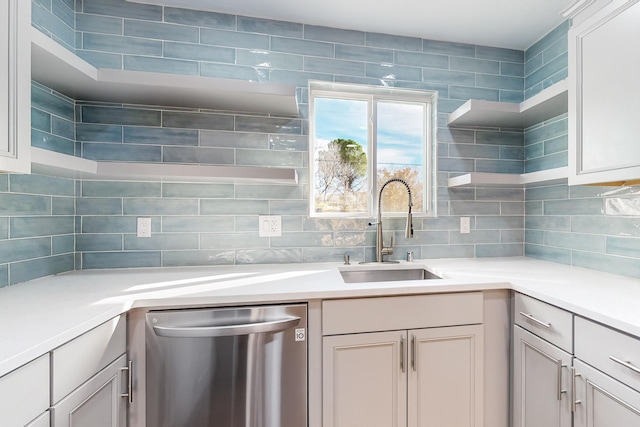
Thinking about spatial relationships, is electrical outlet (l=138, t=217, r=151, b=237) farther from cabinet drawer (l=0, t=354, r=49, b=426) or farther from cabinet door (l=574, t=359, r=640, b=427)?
cabinet door (l=574, t=359, r=640, b=427)

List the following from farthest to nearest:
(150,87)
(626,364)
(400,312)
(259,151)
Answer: (259,151), (150,87), (400,312), (626,364)

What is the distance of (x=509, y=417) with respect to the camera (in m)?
1.43

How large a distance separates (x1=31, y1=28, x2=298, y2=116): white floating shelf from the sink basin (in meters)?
1.05

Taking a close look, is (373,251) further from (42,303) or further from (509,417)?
(42,303)

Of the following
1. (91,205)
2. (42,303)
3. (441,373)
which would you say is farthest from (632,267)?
(91,205)

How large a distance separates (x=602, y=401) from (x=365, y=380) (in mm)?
819

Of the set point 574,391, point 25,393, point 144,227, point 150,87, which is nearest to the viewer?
point 25,393

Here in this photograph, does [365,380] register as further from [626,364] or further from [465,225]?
[465,225]

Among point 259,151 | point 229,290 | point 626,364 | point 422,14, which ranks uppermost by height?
point 422,14

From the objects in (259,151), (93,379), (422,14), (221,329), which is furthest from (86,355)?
(422,14)

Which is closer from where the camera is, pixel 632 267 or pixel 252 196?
pixel 632 267

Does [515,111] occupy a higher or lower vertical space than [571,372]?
higher

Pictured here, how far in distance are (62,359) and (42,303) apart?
37 cm

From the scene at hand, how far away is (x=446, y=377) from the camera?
1361mm
